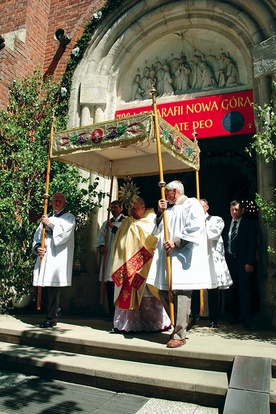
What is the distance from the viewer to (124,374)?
3.74 metres

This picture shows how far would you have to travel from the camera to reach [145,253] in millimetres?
5309

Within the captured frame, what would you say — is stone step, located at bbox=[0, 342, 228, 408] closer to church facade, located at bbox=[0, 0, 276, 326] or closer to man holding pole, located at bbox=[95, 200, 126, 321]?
man holding pole, located at bbox=[95, 200, 126, 321]

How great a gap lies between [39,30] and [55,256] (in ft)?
20.7

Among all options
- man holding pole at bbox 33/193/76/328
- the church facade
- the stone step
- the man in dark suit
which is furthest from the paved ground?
the church facade

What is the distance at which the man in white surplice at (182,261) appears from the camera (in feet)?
14.6

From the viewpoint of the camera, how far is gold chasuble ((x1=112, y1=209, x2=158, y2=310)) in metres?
5.20

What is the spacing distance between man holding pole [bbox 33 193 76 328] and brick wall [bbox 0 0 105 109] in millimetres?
3767

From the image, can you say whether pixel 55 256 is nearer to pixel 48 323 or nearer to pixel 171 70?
pixel 48 323

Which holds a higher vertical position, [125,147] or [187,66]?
[187,66]

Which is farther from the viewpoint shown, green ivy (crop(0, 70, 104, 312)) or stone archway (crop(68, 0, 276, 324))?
stone archway (crop(68, 0, 276, 324))

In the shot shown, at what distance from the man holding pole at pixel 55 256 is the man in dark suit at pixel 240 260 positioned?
8.47 feet

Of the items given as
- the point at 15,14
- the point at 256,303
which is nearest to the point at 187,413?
the point at 256,303

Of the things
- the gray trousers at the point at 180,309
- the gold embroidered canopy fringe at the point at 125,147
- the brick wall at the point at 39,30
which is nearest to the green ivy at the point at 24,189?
the gold embroidered canopy fringe at the point at 125,147

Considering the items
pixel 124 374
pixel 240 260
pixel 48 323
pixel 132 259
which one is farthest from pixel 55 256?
pixel 240 260
